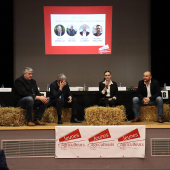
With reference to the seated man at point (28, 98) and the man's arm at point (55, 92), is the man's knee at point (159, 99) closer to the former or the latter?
the man's arm at point (55, 92)

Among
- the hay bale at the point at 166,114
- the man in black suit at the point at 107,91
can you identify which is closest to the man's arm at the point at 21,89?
the man in black suit at the point at 107,91

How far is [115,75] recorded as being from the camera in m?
6.78

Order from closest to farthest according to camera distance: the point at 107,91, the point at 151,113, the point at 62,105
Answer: the point at 62,105
the point at 151,113
the point at 107,91

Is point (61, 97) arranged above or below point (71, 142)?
above

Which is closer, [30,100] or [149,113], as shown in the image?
[30,100]

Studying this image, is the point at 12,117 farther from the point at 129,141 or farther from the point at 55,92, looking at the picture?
the point at 129,141

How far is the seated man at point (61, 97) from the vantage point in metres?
3.83

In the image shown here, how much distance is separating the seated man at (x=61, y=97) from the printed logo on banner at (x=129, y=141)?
3.49 feet

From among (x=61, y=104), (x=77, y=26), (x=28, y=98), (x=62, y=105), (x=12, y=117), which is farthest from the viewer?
(x=77, y=26)

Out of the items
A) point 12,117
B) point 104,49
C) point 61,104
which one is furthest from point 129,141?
point 104,49

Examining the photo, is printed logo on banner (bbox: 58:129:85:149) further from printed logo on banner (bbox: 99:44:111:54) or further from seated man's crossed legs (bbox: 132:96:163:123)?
printed logo on banner (bbox: 99:44:111:54)

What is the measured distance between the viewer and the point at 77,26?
21.1ft

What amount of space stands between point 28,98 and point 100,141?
1.32m

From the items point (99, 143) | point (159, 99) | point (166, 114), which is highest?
point (159, 99)
